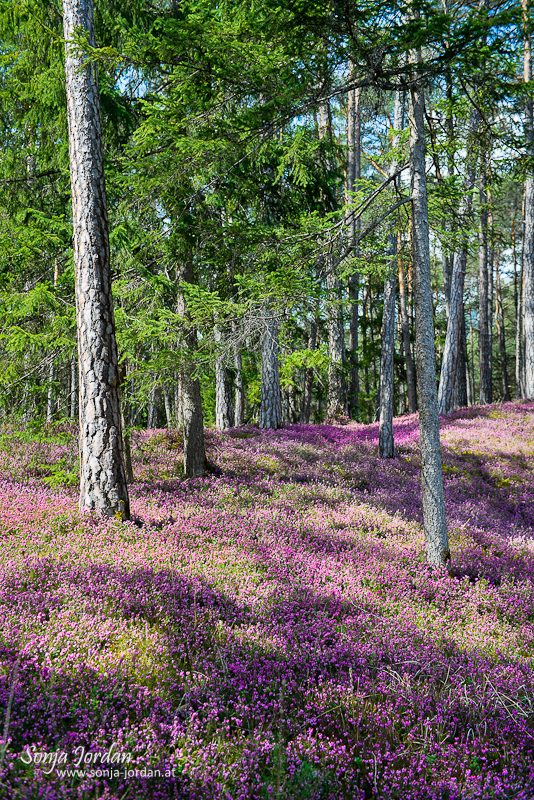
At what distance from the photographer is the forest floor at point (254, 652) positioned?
8.93ft

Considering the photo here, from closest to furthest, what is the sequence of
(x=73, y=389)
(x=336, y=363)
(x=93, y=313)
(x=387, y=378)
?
(x=93, y=313)
(x=73, y=389)
(x=387, y=378)
(x=336, y=363)

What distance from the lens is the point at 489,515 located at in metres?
9.01

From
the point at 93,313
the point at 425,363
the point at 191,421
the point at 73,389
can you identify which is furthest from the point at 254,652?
the point at 73,389

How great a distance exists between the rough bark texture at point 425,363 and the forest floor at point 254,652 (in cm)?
50

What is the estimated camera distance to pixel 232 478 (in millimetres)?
9383

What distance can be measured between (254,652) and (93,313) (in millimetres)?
4677

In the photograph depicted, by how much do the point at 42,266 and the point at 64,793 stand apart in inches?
329

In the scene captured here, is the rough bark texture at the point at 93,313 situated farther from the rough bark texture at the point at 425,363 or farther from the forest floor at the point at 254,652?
the rough bark texture at the point at 425,363

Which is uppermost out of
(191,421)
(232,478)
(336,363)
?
(336,363)

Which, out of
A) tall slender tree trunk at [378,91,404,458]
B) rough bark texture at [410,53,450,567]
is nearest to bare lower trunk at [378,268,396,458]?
tall slender tree trunk at [378,91,404,458]

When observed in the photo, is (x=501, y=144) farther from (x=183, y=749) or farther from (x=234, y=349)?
(x=183, y=749)

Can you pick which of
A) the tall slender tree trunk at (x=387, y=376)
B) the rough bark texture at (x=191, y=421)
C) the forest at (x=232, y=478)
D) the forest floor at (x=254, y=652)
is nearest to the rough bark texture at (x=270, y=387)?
the forest at (x=232, y=478)

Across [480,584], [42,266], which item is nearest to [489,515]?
[480,584]

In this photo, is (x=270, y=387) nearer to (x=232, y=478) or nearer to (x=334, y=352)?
(x=232, y=478)
